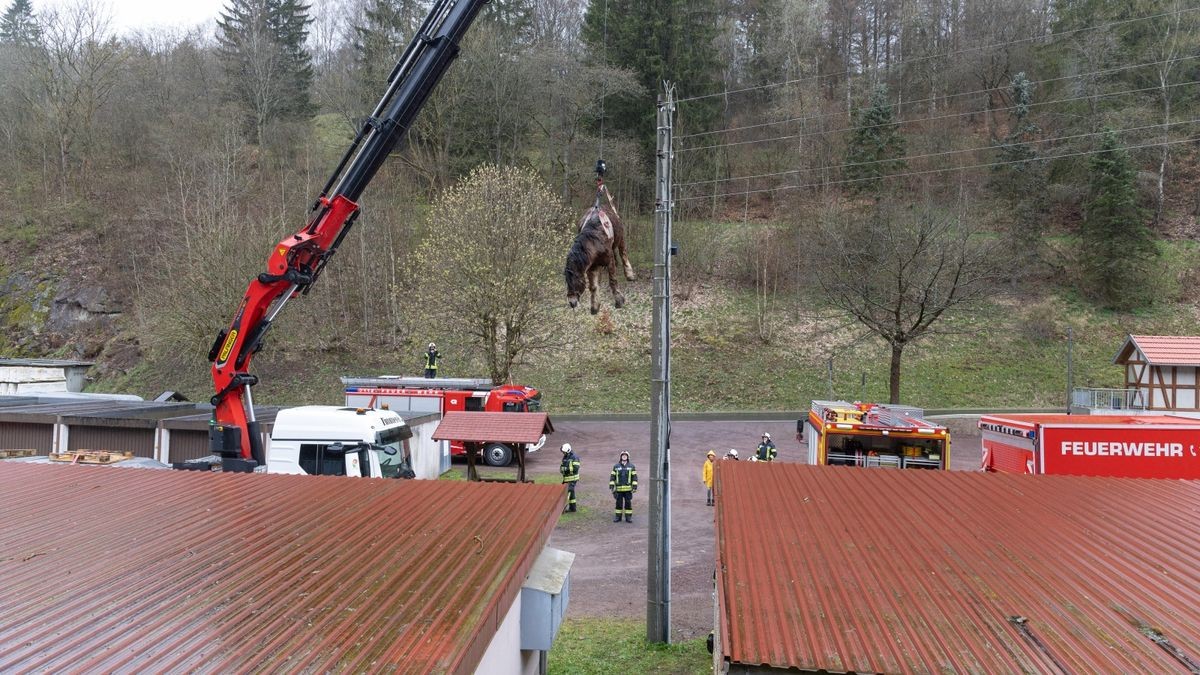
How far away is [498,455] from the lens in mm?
22438

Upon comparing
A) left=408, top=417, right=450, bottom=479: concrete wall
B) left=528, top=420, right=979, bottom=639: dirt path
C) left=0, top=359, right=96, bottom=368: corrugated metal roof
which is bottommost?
left=528, top=420, right=979, bottom=639: dirt path

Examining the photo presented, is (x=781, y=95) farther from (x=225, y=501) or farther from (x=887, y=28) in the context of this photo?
(x=225, y=501)

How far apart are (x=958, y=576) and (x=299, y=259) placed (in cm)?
1111

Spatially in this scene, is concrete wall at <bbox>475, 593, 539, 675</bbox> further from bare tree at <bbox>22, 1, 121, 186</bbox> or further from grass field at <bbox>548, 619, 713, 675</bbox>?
bare tree at <bbox>22, 1, 121, 186</bbox>

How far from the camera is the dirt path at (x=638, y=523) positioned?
11.6 m

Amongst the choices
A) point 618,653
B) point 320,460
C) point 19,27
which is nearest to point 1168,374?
point 618,653

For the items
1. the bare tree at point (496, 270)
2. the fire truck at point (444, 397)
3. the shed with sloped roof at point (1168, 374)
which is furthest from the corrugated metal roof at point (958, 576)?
the shed with sloped roof at point (1168, 374)

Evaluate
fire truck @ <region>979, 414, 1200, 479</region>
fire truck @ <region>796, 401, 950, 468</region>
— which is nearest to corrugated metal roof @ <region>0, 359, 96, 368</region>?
fire truck @ <region>796, 401, 950, 468</region>

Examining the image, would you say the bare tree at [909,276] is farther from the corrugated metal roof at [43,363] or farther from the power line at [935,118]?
the corrugated metal roof at [43,363]

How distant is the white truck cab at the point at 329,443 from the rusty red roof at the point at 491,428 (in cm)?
488

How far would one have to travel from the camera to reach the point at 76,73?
45.4 meters

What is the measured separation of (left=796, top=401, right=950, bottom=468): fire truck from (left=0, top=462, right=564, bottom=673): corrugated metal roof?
29.0 ft

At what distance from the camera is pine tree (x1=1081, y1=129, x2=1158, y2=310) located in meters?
38.2

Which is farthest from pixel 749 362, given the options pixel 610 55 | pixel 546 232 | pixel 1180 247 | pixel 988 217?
pixel 1180 247
